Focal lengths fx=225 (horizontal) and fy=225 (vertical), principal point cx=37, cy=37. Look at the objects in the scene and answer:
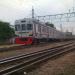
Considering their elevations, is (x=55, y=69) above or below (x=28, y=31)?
below

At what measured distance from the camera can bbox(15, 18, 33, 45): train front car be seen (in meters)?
29.1

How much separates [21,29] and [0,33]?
61.4ft

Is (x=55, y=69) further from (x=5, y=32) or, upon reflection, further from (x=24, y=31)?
(x=5, y=32)

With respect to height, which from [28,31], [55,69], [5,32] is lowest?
[55,69]

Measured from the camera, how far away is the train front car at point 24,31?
29127mm

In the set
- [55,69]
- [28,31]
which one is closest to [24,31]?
[28,31]

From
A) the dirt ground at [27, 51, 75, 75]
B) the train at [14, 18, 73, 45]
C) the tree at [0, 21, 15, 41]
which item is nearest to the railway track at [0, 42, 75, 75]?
the dirt ground at [27, 51, 75, 75]

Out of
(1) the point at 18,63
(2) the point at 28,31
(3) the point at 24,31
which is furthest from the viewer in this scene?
(3) the point at 24,31

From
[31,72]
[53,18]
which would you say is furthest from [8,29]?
[31,72]

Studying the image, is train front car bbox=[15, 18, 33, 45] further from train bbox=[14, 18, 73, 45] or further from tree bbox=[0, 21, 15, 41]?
tree bbox=[0, 21, 15, 41]

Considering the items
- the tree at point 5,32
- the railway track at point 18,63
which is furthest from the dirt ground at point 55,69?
the tree at point 5,32

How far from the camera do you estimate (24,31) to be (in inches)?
1180

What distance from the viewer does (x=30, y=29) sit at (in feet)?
96.5

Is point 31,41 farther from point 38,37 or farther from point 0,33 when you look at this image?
point 0,33
